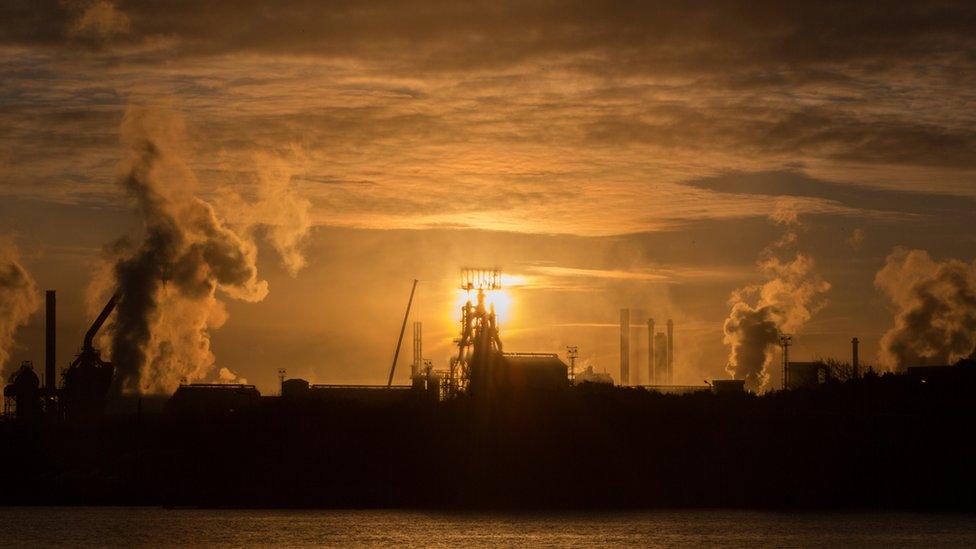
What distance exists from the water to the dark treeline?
25.6 feet

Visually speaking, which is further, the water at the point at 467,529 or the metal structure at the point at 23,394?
the metal structure at the point at 23,394

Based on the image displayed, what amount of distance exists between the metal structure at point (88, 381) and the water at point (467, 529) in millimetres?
23275

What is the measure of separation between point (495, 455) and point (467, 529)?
3180cm

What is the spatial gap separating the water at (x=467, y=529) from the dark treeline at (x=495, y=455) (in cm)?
779

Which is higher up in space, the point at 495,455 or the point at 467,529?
the point at 495,455

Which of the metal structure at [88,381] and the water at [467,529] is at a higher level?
the metal structure at [88,381]

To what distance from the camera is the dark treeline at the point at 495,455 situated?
14938cm

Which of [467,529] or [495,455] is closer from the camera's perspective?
[467,529]

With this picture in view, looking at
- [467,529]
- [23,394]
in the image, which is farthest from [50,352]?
[467,529]

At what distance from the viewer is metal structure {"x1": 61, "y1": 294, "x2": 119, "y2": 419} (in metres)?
166

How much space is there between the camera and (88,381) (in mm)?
166125

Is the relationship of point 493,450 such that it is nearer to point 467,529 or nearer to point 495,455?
point 495,455

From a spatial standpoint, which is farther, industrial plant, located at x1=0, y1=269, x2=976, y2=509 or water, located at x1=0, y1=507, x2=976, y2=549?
industrial plant, located at x1=0, y1=269, x2=976, y2=509

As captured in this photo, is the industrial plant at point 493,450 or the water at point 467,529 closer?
the water at point 467,529
